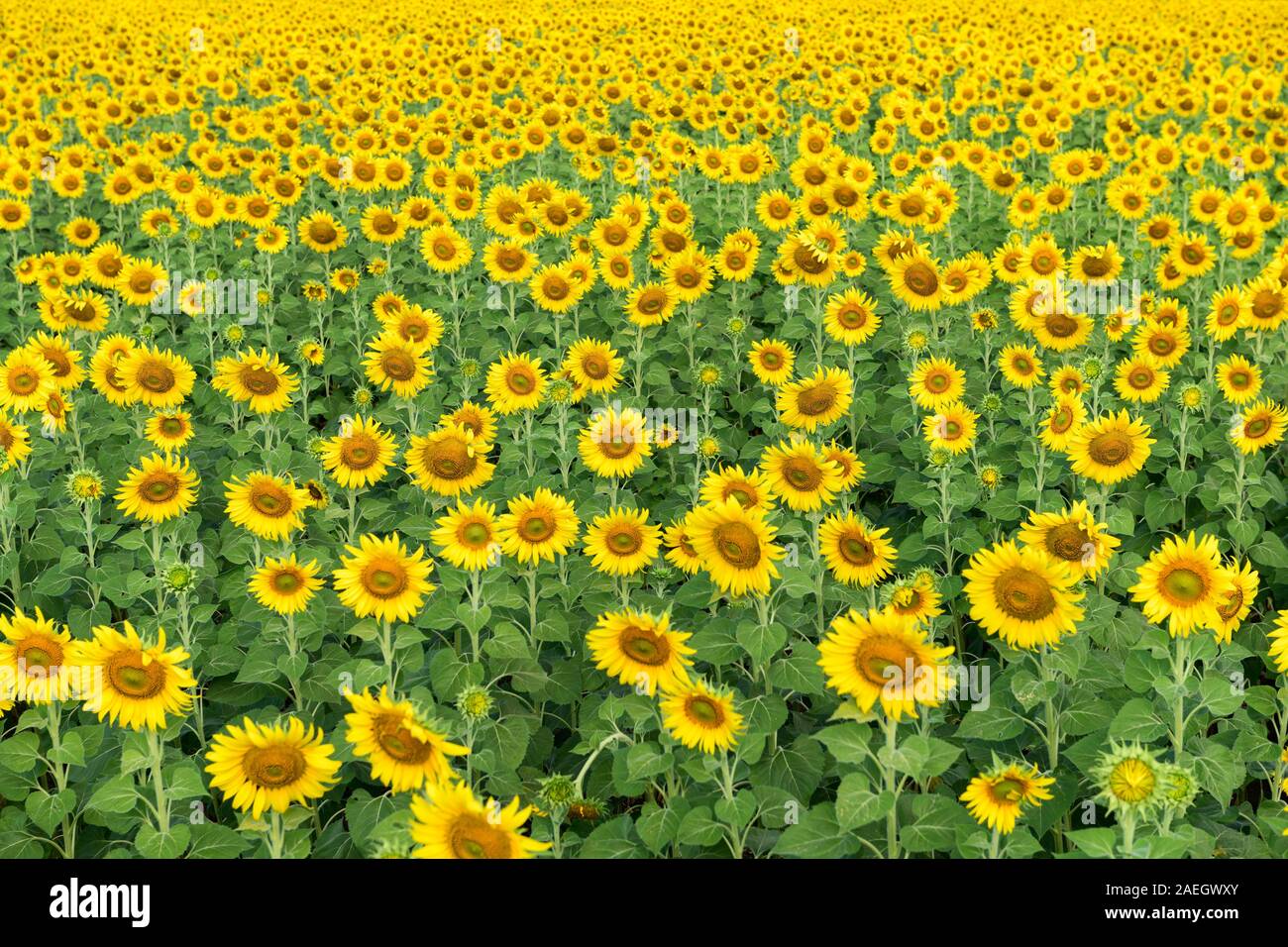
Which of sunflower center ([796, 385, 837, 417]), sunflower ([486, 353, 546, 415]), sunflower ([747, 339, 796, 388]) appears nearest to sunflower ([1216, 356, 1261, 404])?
sunflower center ([796, 385, 837, 417])

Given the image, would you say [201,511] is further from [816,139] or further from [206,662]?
[816,139]

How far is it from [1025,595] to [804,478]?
1.49m

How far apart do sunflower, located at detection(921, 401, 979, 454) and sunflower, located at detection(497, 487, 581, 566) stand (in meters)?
→ 2.71

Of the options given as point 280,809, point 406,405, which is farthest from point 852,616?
point 406,405

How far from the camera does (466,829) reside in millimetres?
3047

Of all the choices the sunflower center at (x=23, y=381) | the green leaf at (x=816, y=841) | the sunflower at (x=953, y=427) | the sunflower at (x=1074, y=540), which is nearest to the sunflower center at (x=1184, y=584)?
the sunflower at (x=1074, y=540)

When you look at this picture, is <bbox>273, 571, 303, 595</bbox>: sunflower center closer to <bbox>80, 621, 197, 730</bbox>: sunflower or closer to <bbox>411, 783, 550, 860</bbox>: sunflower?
<bbox>80, 621, 197, 730</bbox>: sunflower

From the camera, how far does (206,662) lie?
5.22 metres

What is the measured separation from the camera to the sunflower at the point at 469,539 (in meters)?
4.83

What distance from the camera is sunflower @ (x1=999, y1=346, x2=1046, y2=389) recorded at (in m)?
7.16
